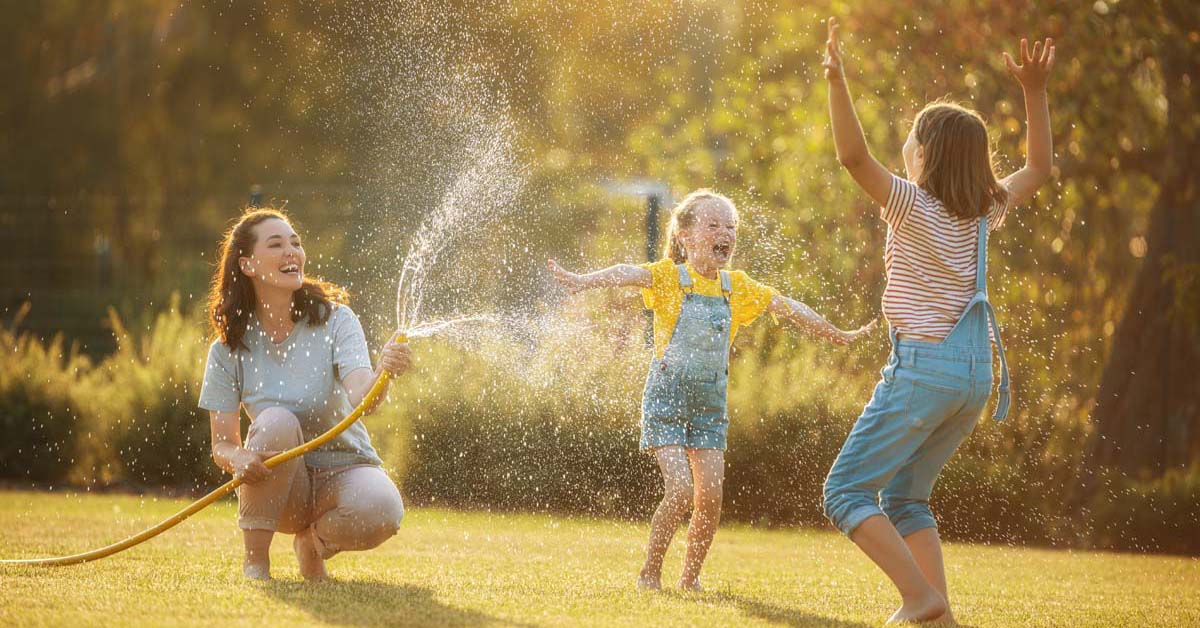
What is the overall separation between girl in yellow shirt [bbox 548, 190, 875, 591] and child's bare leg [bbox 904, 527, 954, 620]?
0.80m

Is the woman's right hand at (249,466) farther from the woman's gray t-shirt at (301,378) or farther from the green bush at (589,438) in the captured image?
the green bush at (589,438)

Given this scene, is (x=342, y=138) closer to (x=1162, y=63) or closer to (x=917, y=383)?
(x=1162, y=63)

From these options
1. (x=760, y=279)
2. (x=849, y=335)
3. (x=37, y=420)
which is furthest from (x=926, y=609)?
(x=37, y=420)

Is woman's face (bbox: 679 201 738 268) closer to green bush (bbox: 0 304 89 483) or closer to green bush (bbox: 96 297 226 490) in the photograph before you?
green bush (bbox: 96 297 226 490)

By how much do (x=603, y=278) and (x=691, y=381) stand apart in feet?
1.57

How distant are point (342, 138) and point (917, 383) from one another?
63.9ft

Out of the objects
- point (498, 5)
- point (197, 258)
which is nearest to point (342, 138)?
point (498, 5)

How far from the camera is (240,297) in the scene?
4934mm

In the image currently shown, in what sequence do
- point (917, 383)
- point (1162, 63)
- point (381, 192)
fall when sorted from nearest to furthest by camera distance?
point (917, 383) < point (1162, 63) < point (381, 192)

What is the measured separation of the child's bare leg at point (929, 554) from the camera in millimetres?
4301

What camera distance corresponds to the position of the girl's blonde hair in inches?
209

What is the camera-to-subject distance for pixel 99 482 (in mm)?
8781

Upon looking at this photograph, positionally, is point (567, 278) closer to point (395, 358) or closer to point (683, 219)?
point (683, 219)

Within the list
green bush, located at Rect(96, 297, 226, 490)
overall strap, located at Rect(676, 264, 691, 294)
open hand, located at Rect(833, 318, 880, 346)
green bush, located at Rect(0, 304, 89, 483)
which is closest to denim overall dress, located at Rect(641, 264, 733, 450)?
overall strap, located at Rect(676, 264, 691, 294)
